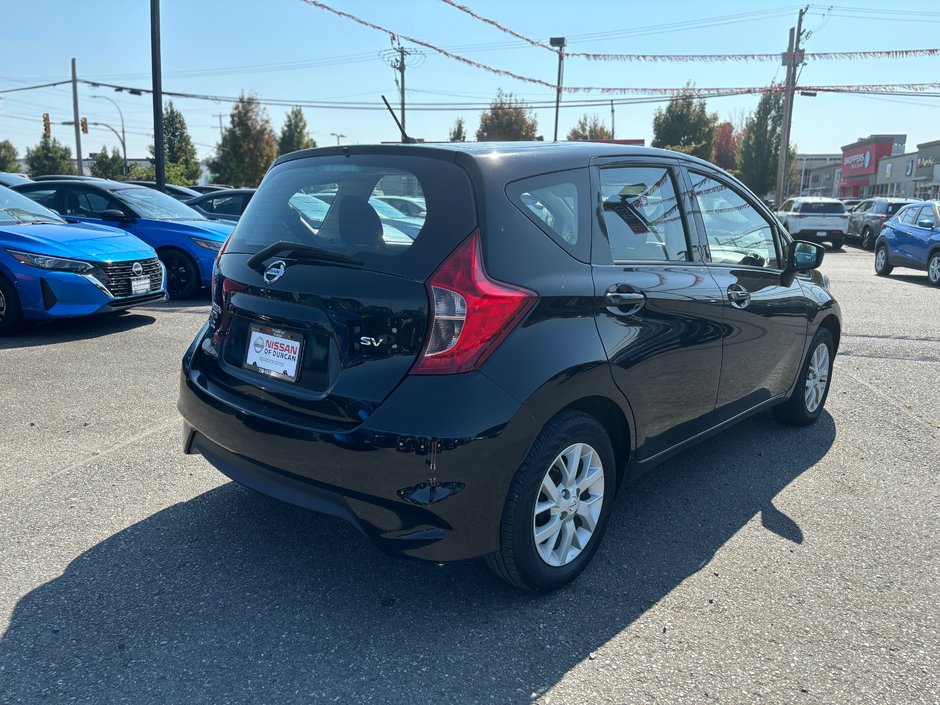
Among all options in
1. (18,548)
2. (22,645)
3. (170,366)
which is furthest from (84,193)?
(22,645)

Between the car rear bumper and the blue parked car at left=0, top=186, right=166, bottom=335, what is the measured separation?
17.9 feet

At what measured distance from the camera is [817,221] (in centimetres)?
2400

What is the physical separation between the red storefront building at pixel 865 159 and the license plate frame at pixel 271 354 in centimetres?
7146

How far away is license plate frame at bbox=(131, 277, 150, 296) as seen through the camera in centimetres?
757

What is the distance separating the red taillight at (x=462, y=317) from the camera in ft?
8.05

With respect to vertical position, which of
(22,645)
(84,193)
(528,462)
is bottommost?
(22,645)

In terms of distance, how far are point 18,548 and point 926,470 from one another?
4.76 m

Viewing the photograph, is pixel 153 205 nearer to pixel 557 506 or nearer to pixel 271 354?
pixel 271 354

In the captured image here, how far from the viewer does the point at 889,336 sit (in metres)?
8.51

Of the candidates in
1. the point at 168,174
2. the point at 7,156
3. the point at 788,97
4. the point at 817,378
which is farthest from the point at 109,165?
the point at 817,378

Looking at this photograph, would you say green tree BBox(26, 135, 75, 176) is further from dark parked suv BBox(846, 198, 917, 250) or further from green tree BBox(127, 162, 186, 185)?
dark parked suv BBox(846, 198, 917, 250)

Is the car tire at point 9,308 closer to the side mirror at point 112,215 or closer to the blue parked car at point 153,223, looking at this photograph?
the side mirror at point 112,215

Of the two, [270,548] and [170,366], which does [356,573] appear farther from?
[170,366]

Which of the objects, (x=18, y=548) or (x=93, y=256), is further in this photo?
(x=93, y=256)
